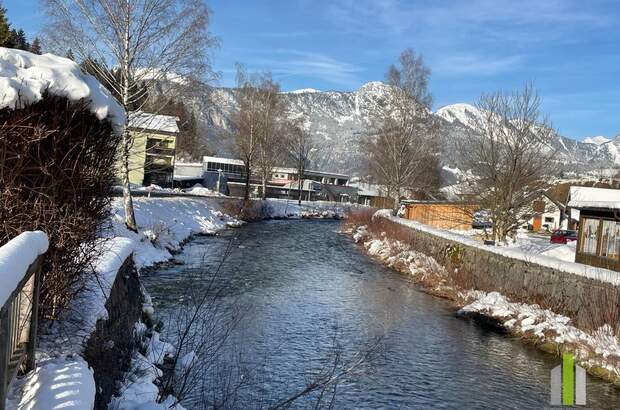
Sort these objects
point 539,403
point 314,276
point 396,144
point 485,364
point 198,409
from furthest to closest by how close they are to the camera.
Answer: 1. point 396,144
2. point 314,276
3. point 485,364
4. point 539,403
5. point 198,409

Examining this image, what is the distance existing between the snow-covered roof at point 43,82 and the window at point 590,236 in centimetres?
1964

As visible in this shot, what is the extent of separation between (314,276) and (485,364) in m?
8.59

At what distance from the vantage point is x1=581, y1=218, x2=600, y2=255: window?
66.3 feet

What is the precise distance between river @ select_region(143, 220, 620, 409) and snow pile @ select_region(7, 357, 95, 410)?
5.49 feet

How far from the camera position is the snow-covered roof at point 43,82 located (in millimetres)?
4441

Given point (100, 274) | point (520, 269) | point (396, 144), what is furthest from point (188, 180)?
point (100, 274)

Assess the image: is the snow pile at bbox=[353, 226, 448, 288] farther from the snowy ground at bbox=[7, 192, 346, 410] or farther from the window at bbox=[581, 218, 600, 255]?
the snowy ground at bbox=[7, 192, 346, 410]

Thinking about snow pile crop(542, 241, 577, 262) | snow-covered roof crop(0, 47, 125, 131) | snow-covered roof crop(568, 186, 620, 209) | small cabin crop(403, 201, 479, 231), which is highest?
snow-covered roof crop(0, 47, 125, 131)

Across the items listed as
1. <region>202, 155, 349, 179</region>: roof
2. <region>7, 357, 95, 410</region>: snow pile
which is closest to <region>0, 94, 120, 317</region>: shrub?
<region>7, 357, 95, 410</region>: snow pile

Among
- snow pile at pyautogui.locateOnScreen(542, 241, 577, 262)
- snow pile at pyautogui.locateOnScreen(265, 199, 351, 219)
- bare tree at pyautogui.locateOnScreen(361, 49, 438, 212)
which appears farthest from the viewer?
snow pile at pyautogui.locateOnScreen(265, 199, 351, 219)

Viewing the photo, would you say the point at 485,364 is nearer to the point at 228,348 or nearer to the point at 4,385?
the point at 228,348

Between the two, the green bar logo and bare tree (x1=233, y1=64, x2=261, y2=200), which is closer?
the green bar logo

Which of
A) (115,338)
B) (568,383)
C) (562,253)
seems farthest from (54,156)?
(562,253)

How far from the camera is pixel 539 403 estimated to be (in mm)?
8352
